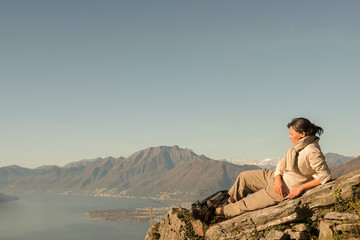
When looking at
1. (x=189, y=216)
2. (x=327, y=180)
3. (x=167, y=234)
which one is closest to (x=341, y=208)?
(x=327, y=180)

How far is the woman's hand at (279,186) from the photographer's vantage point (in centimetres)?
823

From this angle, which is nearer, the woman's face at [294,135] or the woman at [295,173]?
the woman at [295,173]

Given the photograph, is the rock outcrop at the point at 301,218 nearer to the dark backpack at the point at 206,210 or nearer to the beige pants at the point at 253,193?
the beige pants at the point at 253,193

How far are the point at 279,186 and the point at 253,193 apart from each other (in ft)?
3.78

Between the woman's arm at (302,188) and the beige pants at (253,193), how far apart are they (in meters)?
0.32

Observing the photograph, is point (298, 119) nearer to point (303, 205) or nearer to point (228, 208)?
point (303, 205)

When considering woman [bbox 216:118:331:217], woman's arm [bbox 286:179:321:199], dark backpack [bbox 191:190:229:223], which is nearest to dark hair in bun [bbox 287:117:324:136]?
woman [bbox 216:118:331:217]

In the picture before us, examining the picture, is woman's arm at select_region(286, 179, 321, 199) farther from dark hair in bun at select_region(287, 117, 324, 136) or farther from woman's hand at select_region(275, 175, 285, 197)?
dark hair in bun at select_region(287, 117, 324, 136)

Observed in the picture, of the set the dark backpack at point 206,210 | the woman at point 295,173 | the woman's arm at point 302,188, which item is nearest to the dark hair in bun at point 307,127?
the woman at point 295,173

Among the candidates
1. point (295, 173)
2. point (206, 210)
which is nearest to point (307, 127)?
point (295, 173)

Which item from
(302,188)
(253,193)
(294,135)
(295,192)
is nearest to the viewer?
(302,188)

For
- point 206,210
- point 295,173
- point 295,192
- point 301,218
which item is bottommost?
point 301,218

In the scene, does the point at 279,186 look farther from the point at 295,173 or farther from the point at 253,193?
the point at 253,193

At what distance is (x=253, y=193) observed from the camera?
30.1 feet
